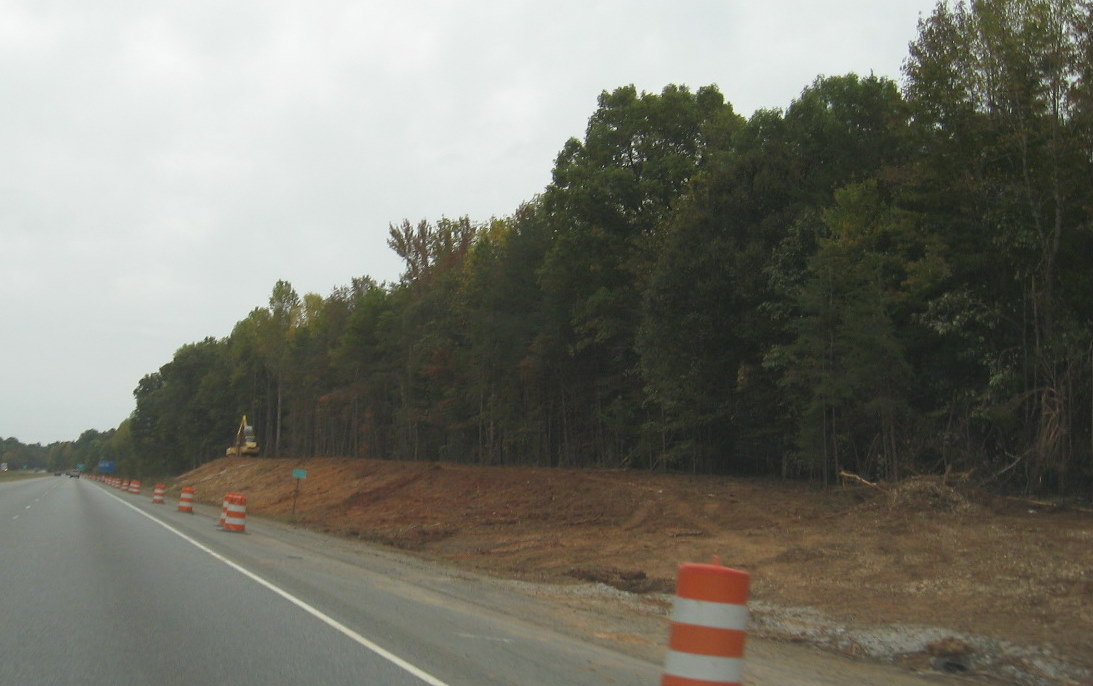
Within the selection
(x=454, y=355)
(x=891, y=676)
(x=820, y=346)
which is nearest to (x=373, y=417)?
(x=454, y=355)

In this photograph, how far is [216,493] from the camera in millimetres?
69688

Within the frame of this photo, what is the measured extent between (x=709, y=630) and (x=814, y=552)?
14.1m

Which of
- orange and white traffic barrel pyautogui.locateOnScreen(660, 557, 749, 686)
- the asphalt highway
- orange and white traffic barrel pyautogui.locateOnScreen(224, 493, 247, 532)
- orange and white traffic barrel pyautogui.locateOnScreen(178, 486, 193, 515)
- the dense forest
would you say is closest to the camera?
orange and white traffic barrel pyautogui.locateOnScreen(660, 557, 749, 686)

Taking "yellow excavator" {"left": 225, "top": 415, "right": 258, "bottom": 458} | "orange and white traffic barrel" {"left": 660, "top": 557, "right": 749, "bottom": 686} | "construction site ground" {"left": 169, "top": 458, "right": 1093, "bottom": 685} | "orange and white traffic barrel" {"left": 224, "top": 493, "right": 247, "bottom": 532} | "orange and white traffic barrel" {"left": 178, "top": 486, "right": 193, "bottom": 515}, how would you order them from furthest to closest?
1. "yellow excavator" {"left": 225, "top": 415, "right": 258, "bottom": 458}
2. "orange and white traffic barrel" {"left": 178, "top": 486, "right": 193, "bottom": 515}
3. "orange and white traffic barrel" {"left": 224, "top": 493, "right": 247, "bottom": 532}
4. "construction site ground" {"left": 169, "top": 458, "right": 1093, "bottom": 685}
5. "orange and white traffic barrel" {"left": 660, "top": 557, "right": 749, "bottom": 686}

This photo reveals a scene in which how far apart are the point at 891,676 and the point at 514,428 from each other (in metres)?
41.7

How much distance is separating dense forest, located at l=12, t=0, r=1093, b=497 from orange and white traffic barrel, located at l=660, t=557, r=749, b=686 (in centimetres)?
1888

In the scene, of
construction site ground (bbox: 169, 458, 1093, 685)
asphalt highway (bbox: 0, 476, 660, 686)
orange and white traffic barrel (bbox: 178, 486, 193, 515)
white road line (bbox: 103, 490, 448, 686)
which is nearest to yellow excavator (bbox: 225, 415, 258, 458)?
orange and white traffic barrel (bbox: 178, 486, 193, 515)

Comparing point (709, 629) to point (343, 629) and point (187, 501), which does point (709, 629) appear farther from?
point (187, 501)

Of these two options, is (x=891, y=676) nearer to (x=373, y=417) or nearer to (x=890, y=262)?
(x=890, y=262)

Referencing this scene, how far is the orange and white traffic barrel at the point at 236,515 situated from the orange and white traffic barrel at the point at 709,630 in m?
25.3

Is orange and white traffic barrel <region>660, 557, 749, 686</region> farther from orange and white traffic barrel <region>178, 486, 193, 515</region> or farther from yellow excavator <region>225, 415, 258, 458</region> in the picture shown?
yellow excavator <region>225, 415, 258, 458</region>

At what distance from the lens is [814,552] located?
58.4ft

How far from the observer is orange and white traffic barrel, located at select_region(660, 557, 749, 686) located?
4773 mm

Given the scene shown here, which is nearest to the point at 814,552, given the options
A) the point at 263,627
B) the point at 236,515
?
Answer: the point at 263,627
